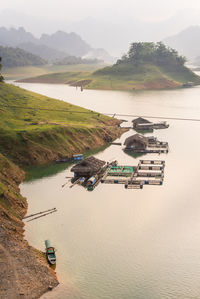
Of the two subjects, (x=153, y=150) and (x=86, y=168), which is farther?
(x=153, y=150)

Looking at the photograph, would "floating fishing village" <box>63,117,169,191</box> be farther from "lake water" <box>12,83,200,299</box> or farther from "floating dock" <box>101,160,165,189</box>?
"lake water" <box>12,83,200,299</box>

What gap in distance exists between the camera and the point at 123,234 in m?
50.2

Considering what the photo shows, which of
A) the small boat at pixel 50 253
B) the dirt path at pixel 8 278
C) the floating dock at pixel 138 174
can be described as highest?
the floating dock at pixel 138 174

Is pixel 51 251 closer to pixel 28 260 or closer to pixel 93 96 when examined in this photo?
pixel 28 260

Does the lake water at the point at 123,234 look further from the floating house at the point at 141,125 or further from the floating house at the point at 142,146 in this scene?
the floating house at the point at 141,125

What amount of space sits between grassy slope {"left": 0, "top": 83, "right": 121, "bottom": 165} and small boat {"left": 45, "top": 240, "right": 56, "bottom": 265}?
33.0 m

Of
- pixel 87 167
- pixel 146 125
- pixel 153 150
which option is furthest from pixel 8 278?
pixel 146 125

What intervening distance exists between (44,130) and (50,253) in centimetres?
4604

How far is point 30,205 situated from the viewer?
59250 millimetres

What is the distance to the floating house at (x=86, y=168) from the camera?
230 ft

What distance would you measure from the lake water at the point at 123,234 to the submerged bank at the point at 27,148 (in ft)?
7.64

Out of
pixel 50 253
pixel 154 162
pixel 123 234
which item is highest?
pixel 154 162

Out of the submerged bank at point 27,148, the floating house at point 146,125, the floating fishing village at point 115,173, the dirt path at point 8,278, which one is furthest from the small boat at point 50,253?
the floating house at point 146,125

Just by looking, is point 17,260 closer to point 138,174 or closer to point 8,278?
point 8,278
